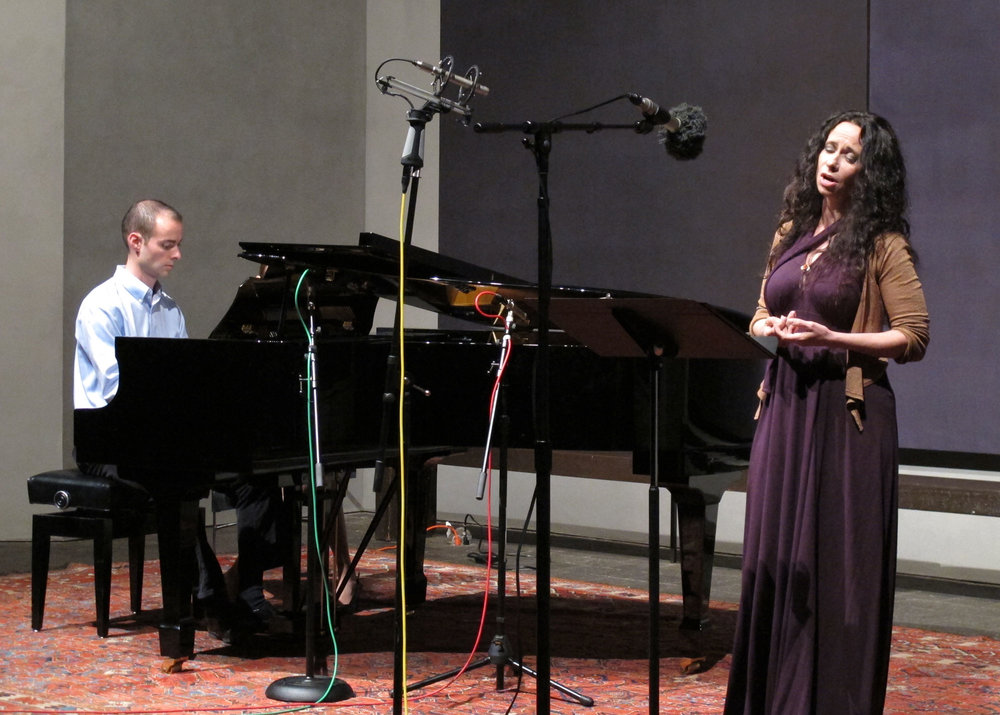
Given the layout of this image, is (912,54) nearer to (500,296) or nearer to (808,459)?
(500,296)

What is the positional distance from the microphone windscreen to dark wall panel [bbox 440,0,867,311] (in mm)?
3388

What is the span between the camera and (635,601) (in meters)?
4.89

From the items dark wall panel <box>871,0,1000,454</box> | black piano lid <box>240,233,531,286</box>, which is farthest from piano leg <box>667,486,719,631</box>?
dark wall panel <box>871,0,1000,454</box>

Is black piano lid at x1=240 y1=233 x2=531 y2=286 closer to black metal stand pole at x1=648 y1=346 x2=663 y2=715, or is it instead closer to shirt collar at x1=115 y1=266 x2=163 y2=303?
black metal stand pole at x1=648 y1=346 x2=663 y2=715

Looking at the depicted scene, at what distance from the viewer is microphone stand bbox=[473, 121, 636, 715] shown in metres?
2.32

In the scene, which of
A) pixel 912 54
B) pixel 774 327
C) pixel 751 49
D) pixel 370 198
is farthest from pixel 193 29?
pixel 774 327

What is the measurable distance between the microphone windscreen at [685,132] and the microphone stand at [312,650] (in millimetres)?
1046

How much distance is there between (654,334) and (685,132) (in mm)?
410

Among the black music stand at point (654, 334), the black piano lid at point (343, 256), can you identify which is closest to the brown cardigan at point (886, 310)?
the black music stand at point (654, 334)

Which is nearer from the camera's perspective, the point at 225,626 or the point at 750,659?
the point at 750,659

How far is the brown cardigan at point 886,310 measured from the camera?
103 inches

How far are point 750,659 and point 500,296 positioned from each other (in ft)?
3.70

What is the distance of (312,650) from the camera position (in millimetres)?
3256

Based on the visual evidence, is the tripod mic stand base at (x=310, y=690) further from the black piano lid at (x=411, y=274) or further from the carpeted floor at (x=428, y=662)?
the black piano lid at (x=411, y=274)
